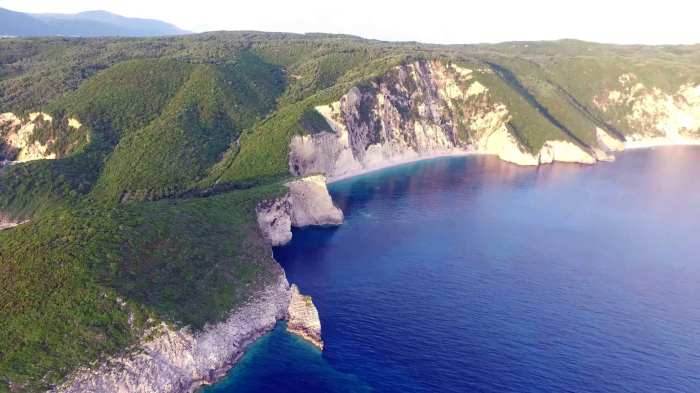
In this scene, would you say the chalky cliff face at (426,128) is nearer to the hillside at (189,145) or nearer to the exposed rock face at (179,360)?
the hillside at (189,145)

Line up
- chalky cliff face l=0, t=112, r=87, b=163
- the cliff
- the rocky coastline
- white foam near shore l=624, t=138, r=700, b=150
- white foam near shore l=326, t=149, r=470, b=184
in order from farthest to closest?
white foam near shore l=624, t=138, r=700, b=150 < white foam near shore l=326, t=149, r=470, b=184 < chalky cliff face l=0, t=112, r=87, b=163 < the cliff < the rocky coastline

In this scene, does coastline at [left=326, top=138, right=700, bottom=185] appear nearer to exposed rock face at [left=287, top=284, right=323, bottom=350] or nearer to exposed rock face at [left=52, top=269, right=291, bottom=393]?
exposed rock face at [left=287, top=284, right=323, bottom=350]

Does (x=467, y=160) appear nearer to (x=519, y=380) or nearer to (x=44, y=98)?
(x=519, y=380)

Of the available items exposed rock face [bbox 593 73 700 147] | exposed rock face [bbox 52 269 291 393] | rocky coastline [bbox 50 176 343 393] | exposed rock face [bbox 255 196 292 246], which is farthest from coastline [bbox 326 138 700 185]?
exposed rock face [bbox 52 269 291 393]

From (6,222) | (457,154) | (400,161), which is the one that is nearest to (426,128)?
(457,154)

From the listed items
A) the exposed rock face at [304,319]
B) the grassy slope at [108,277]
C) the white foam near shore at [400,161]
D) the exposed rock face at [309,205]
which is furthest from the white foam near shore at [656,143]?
the grassy slope at [108,277]

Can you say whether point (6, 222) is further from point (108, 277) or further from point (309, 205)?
point (309, 205)
